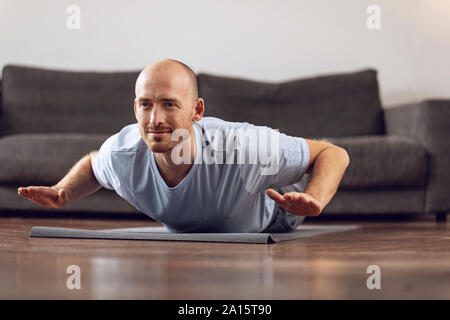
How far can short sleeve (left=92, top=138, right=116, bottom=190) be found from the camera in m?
1.66

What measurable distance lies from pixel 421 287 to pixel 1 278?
2.04 feet

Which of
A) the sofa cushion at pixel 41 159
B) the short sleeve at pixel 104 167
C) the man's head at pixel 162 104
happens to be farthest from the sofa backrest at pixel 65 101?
the man's head at pixel 162 104

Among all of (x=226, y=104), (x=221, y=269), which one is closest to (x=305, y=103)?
(x=226, y=104)

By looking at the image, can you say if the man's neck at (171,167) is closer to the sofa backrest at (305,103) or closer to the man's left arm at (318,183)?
the man's left arm at (318,183)

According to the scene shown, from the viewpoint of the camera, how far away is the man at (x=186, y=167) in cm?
146

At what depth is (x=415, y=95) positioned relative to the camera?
3703 mm

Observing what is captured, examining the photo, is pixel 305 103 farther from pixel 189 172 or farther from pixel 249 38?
pixel 189 172

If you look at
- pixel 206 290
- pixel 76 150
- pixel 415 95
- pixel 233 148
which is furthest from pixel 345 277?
pixel 415 95

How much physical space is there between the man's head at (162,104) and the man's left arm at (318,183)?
0.31m

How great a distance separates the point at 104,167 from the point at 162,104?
33 cm

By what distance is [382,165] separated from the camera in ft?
8.62

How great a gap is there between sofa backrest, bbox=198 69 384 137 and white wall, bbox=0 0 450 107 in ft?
1.23
